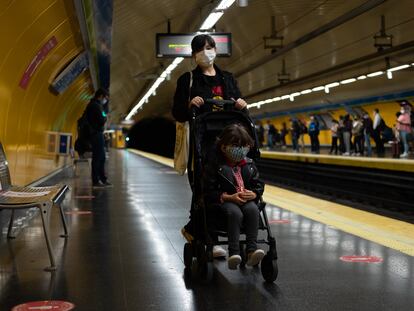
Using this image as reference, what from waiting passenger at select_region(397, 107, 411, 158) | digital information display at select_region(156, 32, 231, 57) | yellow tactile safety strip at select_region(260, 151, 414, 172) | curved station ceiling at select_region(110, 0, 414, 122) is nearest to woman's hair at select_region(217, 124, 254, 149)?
curved station ceiling at select_region(110, 0, 414, 122)

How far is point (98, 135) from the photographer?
1073cm

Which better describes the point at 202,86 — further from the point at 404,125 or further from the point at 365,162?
the point at 404,125

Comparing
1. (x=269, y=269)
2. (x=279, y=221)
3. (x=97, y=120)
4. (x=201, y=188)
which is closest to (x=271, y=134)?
(x=97, y=120)

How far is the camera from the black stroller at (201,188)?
3961mm

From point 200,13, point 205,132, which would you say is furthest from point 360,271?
point 200,13

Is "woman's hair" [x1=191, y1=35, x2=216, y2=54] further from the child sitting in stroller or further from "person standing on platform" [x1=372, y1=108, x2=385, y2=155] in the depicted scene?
"person standing on platform" [x1=372, y1=108, x2=385, y2=155]

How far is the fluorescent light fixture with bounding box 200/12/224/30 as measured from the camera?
12.3m

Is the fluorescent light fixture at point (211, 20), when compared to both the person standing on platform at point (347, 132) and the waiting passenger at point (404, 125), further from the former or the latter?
the person standing on platform at point (347, 132)

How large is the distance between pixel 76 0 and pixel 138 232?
3.53 metres

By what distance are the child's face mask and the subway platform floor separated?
2.70 feet

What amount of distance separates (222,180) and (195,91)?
31.3 inches

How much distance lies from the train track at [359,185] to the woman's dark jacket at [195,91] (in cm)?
584

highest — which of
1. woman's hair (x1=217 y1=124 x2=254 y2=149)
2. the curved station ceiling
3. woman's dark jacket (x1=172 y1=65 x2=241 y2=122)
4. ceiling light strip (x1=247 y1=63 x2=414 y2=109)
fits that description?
the curved station ceiling

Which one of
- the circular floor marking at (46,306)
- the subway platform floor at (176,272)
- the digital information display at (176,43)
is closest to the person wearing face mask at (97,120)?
the digital information display at (176,43)
